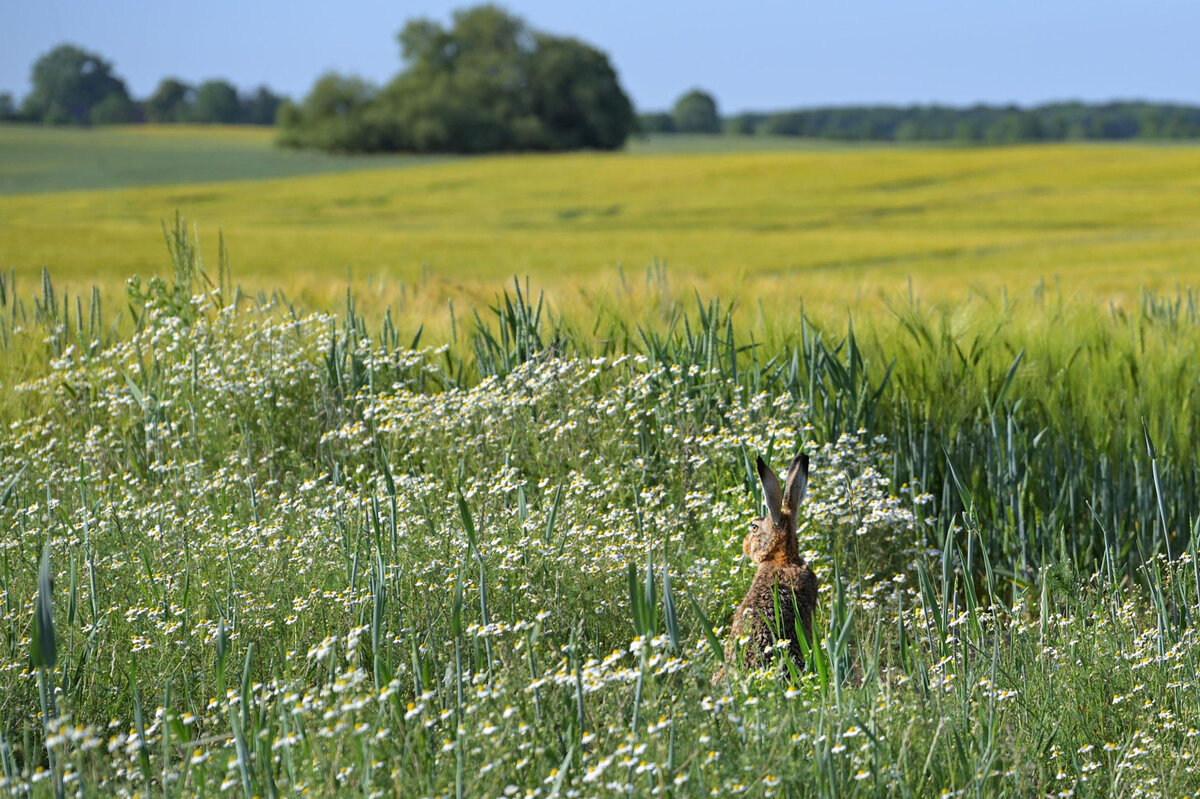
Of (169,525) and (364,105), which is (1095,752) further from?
(364,105)

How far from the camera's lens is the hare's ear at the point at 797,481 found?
98.4 inches

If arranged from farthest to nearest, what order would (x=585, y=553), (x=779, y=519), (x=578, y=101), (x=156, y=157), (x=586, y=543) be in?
(x=578, y=101) < (x=156, y=157) < (x=586, y=543) < (x=585, y=553) < (x=779, y=519)

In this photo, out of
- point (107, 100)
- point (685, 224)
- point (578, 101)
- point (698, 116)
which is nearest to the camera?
point (685, 224)

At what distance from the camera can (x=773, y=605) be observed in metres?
2.69

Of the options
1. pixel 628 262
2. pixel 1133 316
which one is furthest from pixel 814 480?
pixel 628 262

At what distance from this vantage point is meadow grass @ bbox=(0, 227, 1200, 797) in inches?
81.8

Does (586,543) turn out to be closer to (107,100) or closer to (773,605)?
(773,605)

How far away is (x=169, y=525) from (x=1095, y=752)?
253cm

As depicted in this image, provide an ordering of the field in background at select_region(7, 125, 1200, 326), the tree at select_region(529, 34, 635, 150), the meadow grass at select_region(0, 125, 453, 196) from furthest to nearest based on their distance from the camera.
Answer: the tree at select_region(529, 34, 635, 150), the meadow grass at select_region(0, 125, 453, 196), the field in background at select_region(7, 125, 1200, 326)

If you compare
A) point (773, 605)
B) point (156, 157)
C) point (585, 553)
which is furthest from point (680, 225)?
point (773, 605)

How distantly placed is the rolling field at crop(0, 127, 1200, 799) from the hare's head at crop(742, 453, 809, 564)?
0.54 ft

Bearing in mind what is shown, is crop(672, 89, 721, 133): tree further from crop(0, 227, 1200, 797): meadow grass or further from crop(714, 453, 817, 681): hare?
crop(714, 453, 817, 681): hare

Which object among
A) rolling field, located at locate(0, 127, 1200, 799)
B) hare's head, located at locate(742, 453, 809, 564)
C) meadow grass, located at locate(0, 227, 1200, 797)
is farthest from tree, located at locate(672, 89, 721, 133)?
hare's head, located at locate(742, 453, 809, 564)

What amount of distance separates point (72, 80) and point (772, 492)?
41324mm
